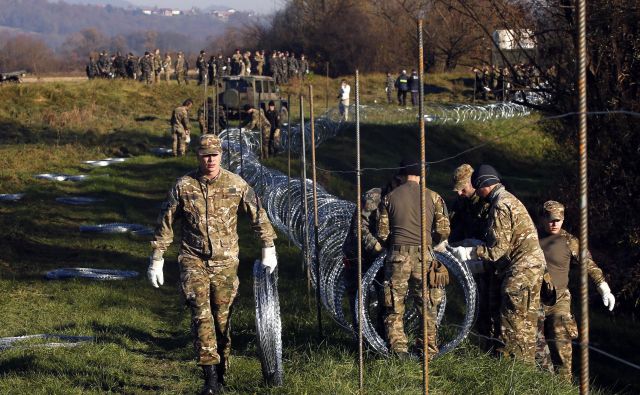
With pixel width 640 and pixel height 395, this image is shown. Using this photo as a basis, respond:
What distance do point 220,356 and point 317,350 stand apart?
95 cm

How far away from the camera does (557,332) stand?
9.08m

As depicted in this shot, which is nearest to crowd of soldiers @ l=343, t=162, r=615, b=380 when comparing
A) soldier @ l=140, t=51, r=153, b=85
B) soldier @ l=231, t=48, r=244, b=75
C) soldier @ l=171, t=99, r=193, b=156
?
soldier @ l=171, t=99, r=193, b=156

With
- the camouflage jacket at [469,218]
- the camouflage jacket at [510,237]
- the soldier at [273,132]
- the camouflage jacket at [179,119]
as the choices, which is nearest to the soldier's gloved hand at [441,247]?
the camouflage jacket at [510,237]

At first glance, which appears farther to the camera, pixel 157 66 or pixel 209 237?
pixel 157 66

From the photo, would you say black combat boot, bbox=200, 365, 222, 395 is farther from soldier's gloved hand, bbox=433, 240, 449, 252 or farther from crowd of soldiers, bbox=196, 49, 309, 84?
crowd of soldiers, bbox=196, 49, 309, 84

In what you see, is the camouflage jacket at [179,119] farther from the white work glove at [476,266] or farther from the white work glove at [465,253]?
the white work glove at [465,253]

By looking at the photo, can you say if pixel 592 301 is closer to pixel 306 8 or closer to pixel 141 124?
pixel 141 124

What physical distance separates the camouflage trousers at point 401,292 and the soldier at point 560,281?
1006mm

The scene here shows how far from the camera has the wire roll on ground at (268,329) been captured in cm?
750

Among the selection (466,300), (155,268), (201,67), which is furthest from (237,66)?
(155,268)

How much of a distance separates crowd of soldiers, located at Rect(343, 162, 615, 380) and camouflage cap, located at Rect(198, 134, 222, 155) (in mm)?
1188

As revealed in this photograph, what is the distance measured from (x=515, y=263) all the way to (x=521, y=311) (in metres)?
0.37

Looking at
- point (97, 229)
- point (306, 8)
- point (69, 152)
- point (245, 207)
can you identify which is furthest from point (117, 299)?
point (306, 8)

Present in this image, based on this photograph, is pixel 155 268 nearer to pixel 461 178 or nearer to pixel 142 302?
pixel 461 178
